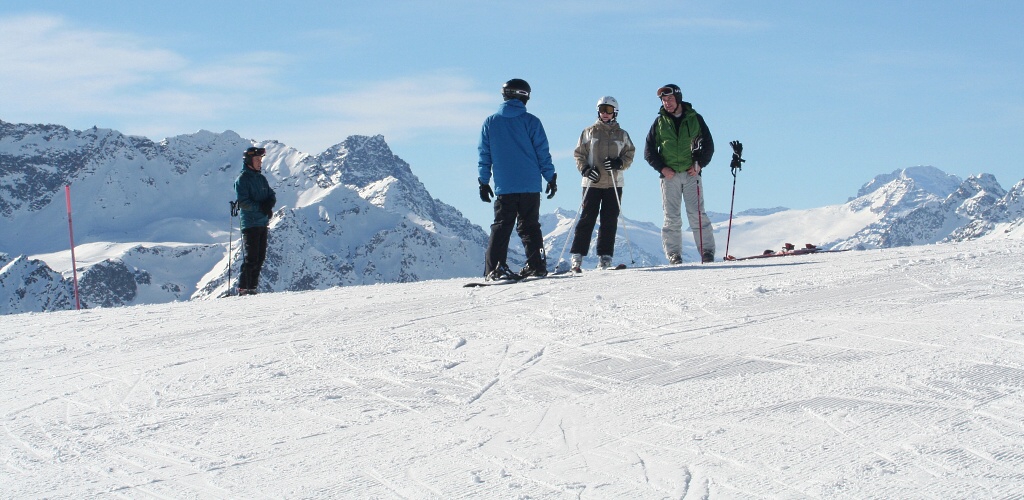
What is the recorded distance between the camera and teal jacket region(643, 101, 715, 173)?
1130 centimetres

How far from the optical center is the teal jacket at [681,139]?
1130 cm

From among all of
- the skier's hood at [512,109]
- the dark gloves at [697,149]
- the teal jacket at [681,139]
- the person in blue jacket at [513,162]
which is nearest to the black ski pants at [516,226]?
the person in blue jacket at [513,162]

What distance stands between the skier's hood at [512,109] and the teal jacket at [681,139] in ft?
7.69

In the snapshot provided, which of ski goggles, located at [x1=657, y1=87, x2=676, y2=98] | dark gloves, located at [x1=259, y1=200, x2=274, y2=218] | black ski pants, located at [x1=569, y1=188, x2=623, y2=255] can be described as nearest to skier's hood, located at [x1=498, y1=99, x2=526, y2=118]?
black ski pants, located at [x1=569, y1=188, x2=623, y2=255]

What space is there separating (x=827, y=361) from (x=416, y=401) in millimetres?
2142

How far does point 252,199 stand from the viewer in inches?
498

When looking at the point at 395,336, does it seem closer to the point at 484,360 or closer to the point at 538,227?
the point at 484,360

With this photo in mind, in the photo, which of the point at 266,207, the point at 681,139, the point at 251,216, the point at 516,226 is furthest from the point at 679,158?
the point at 251,216

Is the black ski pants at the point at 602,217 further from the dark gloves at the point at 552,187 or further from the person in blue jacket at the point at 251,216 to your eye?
the person in blue jacket at the point at 251,216

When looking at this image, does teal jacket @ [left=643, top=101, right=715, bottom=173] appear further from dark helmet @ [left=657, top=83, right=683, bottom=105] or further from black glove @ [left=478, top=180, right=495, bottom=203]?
black glove @ [left=478, top=180, right=495, bottom=203]

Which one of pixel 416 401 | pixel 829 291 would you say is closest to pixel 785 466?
pixel 416 401

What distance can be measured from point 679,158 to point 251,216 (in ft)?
18.4

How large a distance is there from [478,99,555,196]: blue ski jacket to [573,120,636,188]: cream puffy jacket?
50.9 inches

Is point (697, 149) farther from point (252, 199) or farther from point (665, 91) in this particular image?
point (252, 199)
